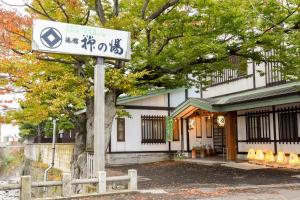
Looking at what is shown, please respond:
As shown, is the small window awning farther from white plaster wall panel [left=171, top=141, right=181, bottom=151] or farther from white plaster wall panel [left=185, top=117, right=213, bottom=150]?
white plaster wall panel [left=171, top=141, right=181, bottom=151]

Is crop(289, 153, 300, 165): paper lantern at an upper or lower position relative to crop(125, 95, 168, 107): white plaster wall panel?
lower

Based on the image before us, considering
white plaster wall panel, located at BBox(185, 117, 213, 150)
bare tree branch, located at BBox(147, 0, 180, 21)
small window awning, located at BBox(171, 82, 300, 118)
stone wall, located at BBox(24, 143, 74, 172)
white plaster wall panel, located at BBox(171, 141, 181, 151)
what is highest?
bare tree branch, located at BBox(147, 0, 180, 21)

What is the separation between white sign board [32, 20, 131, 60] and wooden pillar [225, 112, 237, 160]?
12451mm

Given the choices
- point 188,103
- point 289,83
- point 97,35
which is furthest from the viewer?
point 188,103

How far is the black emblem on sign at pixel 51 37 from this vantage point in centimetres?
1042

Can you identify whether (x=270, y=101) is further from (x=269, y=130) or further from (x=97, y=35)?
(x=97, y=35)

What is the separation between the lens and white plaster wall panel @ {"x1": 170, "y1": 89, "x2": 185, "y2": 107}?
87.3 feet

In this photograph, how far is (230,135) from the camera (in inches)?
885

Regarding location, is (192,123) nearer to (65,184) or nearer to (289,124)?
(289,124)

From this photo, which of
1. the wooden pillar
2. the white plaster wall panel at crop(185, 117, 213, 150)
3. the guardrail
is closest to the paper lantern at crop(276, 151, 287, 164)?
the wooden pillar

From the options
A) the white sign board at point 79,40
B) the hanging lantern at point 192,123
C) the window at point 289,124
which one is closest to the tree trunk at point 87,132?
the white sign board at point 79,40

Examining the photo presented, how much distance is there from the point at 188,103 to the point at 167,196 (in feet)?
44.0

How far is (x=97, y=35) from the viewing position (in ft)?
37.0

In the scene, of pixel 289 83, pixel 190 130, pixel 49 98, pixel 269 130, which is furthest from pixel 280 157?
pixel 49 98
